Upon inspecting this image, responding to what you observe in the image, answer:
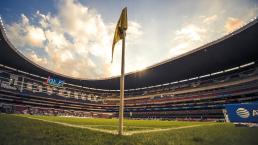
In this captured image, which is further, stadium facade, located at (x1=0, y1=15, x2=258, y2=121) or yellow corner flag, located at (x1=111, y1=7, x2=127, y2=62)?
stadium facade, located at (x1=0, y1=15, x2=258, y2=121)

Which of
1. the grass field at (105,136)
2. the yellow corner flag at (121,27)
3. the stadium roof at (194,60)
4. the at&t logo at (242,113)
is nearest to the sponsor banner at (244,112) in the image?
the at&t logo at (242,113)

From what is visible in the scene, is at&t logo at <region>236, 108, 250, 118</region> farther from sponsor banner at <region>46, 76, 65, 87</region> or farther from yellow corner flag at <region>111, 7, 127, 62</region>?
sponsor banner at <region>46, 76, 65, 87</region>

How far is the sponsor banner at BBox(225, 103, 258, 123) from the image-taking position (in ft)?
40.5

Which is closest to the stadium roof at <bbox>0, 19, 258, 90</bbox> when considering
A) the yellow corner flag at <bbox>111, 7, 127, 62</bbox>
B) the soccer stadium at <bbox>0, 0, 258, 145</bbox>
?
the soccer stadium at <bbox>0, 0, 258, 145</bbox>

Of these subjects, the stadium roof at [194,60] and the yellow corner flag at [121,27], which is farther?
the stadium roof at [194,60]

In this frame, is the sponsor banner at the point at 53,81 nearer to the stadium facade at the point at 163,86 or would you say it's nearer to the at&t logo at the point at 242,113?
the stadium facade at the point at 163,86

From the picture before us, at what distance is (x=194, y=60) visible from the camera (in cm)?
4619

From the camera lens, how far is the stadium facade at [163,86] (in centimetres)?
4128

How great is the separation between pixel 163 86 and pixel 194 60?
88.7 ft

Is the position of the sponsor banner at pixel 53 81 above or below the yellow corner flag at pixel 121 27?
above

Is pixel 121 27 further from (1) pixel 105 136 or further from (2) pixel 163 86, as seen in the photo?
(2) pixel 163 86

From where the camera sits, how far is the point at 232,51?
39719mm

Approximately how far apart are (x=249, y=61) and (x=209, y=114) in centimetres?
1659

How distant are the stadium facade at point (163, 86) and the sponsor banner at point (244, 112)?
76.2 feet
